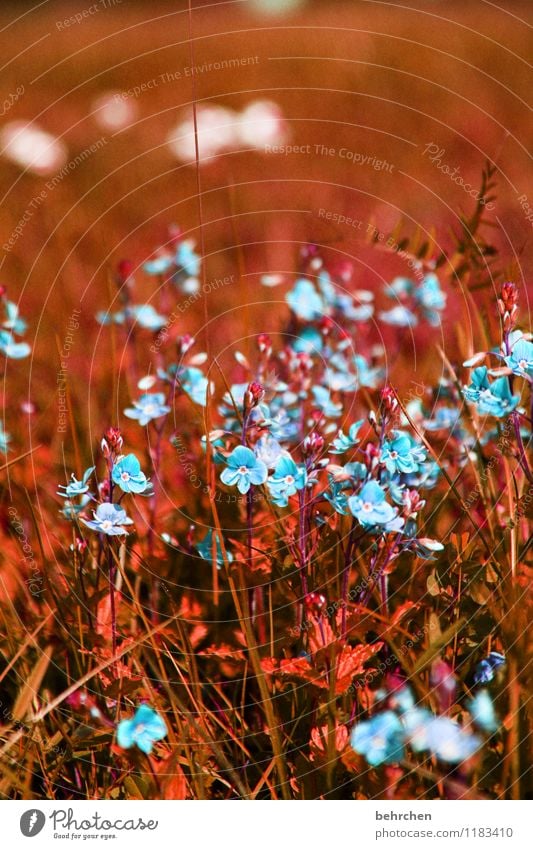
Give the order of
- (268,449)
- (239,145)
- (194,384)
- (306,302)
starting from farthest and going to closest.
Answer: (239,145) → (306,302) → (194,384) → (268,449)

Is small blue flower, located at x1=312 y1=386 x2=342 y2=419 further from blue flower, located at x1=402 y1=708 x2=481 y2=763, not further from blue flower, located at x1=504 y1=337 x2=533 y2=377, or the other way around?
blue flower, located at x1=402 y1=708 x2=481 y2=763

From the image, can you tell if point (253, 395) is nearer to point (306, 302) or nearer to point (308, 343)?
point (306, 302)

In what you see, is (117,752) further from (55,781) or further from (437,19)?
(437,19)

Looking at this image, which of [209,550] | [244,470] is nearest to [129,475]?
[244,470]

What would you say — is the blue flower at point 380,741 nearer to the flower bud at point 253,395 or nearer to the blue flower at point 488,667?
the blue flower at point 488,667

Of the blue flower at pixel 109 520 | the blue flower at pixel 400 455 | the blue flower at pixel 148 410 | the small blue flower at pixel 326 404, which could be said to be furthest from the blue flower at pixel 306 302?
the blue flower at pixel 109 520

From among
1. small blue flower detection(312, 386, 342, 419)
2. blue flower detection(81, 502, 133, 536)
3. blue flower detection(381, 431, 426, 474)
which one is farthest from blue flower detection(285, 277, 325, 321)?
blue flower detection(81, 502, 133, 536)

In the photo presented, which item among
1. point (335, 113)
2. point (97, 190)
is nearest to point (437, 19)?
point (335, 113)
